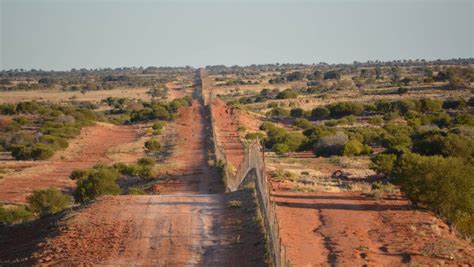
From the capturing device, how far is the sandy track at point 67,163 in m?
28.5

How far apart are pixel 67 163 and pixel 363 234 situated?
26.6 meters

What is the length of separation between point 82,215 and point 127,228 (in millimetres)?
2244

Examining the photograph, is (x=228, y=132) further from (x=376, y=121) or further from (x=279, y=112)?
(x=279, y=112)

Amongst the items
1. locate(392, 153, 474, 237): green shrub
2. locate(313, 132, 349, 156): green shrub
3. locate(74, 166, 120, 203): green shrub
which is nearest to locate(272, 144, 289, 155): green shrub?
locate(313, 132, 349, 156): green shrub

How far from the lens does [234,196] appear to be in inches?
689

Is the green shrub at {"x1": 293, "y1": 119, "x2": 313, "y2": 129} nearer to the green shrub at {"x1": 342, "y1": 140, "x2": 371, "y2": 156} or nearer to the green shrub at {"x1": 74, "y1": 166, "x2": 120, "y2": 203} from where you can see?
the green shrub at {"x1": 342, "y1": 140, "x2": 371, "y2": 156}

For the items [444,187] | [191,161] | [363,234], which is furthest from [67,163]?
[363,234]

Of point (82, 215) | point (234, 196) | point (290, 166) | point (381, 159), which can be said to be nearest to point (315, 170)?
point (290, 166)

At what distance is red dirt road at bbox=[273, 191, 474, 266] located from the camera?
39.0ft

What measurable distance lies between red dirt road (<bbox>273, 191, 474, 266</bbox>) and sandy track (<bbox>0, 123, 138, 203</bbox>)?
Answer: 14.0 meters

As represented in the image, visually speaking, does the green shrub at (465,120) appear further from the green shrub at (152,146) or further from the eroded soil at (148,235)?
the eroded soil at (148,235)

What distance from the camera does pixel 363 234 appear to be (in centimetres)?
1387

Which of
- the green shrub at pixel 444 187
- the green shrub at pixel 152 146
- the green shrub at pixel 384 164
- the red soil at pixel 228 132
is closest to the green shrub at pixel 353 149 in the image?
the red soil at pixel 228 132

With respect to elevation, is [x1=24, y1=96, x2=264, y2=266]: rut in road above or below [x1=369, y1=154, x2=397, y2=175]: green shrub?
above
